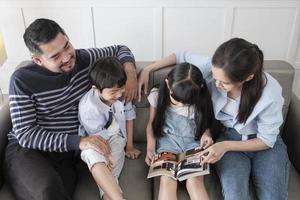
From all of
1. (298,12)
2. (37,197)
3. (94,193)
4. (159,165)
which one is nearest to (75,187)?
(94,193)

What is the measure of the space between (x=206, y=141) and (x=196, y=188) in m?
0.24

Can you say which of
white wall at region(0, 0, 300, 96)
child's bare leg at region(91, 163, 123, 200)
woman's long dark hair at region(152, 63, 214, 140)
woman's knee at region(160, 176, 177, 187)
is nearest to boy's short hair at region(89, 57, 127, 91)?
woman's long dark hair at region(152, 63, 214, 140)

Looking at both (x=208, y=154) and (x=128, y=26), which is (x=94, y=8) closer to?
(x=128, y=26)

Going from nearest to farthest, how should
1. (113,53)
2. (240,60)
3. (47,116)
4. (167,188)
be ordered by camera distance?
(240,60) → (167,188) → (47,116) → (113,53)

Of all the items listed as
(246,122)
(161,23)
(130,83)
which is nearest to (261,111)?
(246,122)

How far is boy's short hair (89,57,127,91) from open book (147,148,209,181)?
0.40 m

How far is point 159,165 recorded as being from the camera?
1454mm

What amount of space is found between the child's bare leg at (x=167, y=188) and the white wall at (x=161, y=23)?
4.38 feet

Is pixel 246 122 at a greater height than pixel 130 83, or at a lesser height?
lesser

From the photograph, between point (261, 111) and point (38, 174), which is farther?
point (261, 111)

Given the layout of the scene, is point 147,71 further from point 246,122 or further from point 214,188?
point 214,188

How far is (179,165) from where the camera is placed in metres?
1.43

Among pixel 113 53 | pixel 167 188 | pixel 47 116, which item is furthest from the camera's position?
pixel 113 53

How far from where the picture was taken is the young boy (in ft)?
4.49
